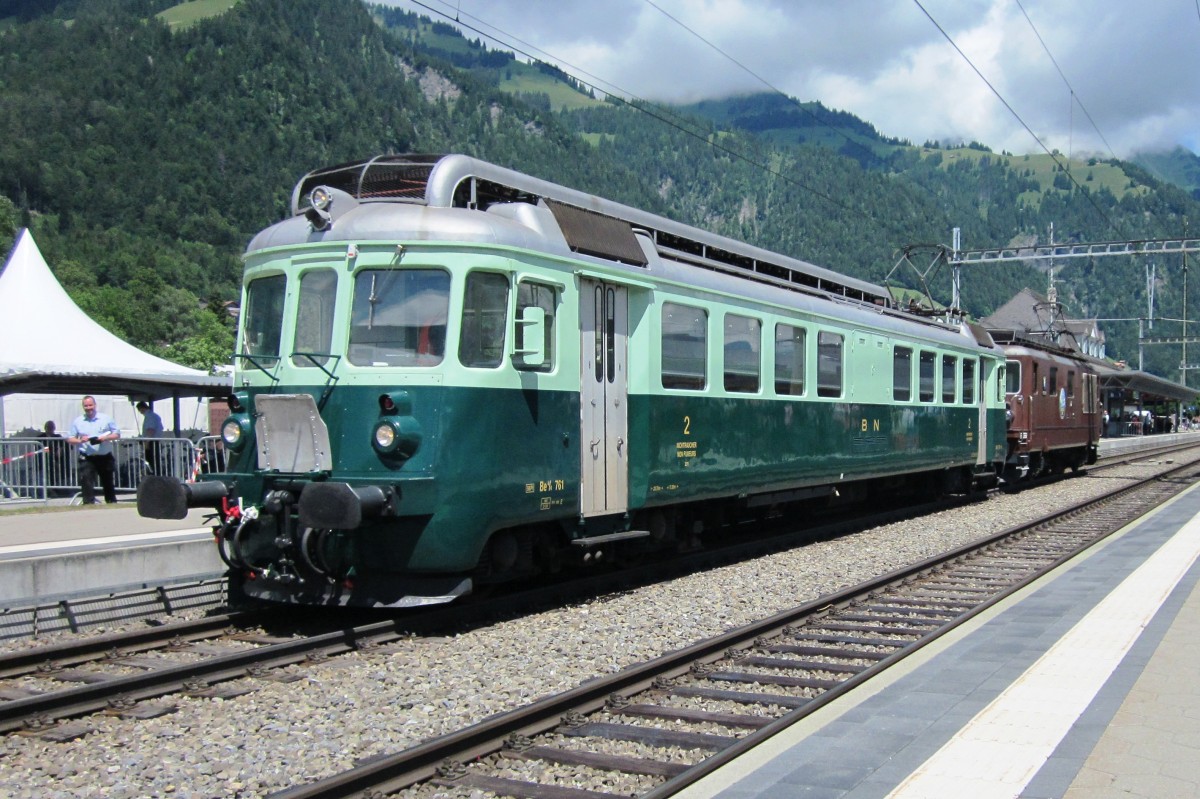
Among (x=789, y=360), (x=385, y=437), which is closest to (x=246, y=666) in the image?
(x=385, y=437)

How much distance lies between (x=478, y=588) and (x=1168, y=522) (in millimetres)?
12336

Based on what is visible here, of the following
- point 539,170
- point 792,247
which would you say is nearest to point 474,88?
point 539,170

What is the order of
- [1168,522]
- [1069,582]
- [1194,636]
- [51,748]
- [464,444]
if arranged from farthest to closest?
[1168,522] < [1069,582] < [464,444] < [1194,636] < [51,748]

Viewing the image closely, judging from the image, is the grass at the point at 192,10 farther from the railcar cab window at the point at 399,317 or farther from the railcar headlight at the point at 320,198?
the railcar cab window at the point at 399,317

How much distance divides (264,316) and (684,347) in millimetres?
4110

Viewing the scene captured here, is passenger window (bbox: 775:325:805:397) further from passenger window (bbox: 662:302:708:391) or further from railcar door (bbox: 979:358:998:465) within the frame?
railcar door (bbox: 979:358:998:465)

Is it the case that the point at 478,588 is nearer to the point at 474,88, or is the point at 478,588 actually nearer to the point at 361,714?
the point at 361,714

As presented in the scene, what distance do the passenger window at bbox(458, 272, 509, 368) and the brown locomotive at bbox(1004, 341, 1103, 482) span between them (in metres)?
17.6

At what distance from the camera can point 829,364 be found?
47.0 feet

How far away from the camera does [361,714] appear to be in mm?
6367

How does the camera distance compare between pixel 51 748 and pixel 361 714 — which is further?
pixel 361 714

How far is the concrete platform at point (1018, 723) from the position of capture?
4863mm

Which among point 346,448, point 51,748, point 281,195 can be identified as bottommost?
point 51,748

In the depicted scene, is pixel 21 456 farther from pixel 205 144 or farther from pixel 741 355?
pixel 205 144
